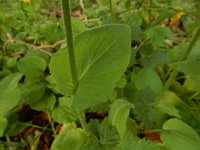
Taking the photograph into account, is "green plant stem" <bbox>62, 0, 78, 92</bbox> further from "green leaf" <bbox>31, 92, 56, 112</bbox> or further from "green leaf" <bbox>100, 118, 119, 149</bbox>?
"green leaf" <bbox>31, 92, 56, 112</bbox>

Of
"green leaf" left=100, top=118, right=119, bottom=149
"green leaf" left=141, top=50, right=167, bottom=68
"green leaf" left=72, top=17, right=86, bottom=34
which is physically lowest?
"green leaf" left=100, top=118, right=119, bottom=149

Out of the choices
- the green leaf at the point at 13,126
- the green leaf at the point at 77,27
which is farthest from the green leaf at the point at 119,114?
the green leaf at the point at 13,126

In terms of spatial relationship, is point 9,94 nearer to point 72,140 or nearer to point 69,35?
point 72,140

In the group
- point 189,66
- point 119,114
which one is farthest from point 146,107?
point 189,66

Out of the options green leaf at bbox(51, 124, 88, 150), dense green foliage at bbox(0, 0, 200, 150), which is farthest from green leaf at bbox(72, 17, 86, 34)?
green leaf at bbox(51, 124, 88, 150)

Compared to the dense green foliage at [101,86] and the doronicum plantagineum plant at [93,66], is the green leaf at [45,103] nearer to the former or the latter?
the dense green foliage at [101,86]

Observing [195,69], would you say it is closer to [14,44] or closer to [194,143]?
[194,143]
